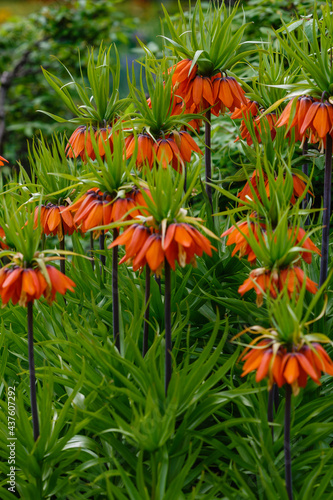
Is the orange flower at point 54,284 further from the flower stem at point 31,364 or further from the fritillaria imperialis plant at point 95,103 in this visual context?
the fritillaria imperialis plant at point 95,103

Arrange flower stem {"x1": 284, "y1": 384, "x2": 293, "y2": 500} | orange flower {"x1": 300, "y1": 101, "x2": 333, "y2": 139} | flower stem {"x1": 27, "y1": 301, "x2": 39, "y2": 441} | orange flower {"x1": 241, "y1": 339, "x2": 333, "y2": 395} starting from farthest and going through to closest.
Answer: orange flower {"x1": 300, "y1": 101, "x2": 333, "y2": 139}, flower stem {"x1": 27, "y1": 301, "x2": 39, "y2": 441}, flower stem {"x1": 284, "y1": 384, "x2": 293, "y2": 500}, orange flower {"x1": 241, "y1": 339, "x2": 333, "y2": 395}

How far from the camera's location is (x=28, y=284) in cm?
124

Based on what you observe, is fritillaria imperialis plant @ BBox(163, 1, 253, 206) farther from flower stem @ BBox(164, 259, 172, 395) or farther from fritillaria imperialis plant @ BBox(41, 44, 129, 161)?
flower stem @ BBox(164, 259, 172, 395)

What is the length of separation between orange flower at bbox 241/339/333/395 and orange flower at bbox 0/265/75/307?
1.55 ft

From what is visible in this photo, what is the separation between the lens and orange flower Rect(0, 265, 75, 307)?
49.2 inches

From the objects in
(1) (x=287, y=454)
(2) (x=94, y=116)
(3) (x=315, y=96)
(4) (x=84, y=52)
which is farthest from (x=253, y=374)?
(4) (x=84, y=52)

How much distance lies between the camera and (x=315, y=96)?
5.23 ft

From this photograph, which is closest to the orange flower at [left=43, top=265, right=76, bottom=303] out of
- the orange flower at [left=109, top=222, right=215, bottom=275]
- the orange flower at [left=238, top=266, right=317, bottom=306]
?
the orange flower at [left=109, top=222, right=215, bottom=275]

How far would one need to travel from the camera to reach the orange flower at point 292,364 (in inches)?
42.4

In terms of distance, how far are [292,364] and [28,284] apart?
23.3 inches

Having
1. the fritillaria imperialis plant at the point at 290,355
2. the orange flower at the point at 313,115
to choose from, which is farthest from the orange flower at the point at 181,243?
the orange flower at the point at 313,115

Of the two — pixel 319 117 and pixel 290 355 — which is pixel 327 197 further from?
pixel 290 355

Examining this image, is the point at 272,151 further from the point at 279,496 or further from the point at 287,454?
the point at 279,496

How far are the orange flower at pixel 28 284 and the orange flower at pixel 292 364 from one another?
47 cm
